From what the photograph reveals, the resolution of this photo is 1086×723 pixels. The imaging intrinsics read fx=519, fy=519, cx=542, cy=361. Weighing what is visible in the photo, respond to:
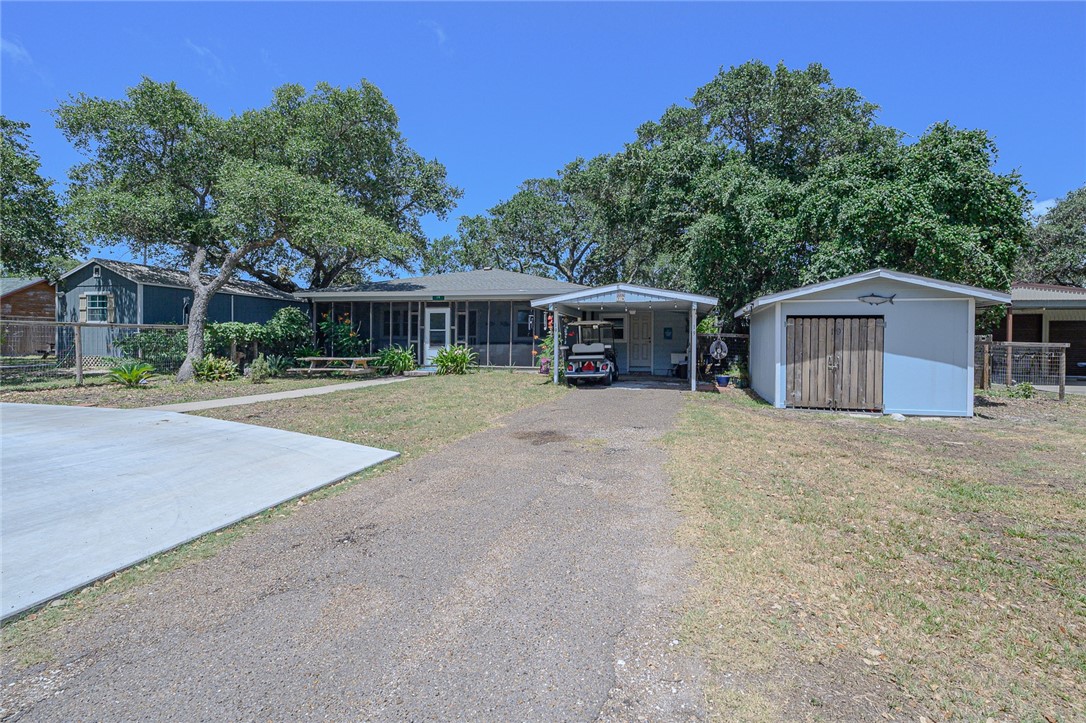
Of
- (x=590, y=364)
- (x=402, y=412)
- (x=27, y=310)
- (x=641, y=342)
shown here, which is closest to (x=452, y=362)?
(x=590, y=364)

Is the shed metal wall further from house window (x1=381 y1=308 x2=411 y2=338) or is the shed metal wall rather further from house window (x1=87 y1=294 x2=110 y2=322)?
house window (x1=87 y1=294 x2=110 y2=322)

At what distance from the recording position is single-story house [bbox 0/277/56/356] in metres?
21.5

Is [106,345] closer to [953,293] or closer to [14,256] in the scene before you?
[14,256]

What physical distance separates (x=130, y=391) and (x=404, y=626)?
12520mm

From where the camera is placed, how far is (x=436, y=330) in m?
19.3

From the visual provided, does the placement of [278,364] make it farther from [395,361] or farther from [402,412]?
[402,412]

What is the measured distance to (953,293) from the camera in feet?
32.6

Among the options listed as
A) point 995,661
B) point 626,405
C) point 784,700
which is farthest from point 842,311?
point 784,700

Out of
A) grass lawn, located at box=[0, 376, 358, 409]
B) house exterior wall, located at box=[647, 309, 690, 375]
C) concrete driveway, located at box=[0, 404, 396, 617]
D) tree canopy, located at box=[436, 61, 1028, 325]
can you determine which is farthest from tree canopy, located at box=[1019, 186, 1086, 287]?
grass lawn, located at box=[0, 376, 358, 409]

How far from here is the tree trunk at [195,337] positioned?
14094 millimetres

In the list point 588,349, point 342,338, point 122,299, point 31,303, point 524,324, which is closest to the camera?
point 588,349

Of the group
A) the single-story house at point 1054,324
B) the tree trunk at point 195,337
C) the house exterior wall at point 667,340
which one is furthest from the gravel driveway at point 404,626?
the single-story house at point 1054,324

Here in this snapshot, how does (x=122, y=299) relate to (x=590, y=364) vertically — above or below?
above

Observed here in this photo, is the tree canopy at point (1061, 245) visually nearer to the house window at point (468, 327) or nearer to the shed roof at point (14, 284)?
the house window at point (468, 327)
